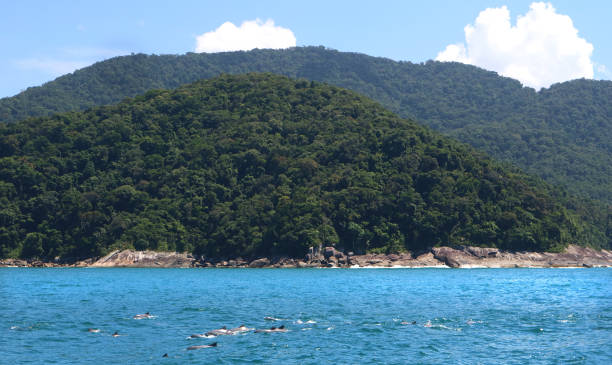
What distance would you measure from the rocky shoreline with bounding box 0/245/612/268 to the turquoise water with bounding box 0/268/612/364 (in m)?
59.4

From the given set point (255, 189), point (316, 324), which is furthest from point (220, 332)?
point (255, 189)

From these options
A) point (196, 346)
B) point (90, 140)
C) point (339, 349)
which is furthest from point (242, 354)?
point (90, 140)

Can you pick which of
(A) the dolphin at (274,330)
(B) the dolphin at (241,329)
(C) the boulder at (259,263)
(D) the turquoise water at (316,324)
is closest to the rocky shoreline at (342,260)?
(C) the boulder at (259,263)

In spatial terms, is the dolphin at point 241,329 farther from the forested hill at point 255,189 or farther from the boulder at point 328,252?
the boulder at point 328,252

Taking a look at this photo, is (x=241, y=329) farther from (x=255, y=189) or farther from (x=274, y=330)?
(x=255, y=189)

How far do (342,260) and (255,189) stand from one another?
126 feet

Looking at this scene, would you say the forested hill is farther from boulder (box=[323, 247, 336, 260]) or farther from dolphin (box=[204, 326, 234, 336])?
dolphin (box=[204, 326, 234, 336])

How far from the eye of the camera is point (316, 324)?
43.9m

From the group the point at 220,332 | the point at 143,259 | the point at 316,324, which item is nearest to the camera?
the point at 220,332

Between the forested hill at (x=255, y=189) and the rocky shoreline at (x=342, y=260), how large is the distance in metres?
2.08

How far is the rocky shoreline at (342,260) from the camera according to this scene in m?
134

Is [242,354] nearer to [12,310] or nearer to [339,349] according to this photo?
[339,349]

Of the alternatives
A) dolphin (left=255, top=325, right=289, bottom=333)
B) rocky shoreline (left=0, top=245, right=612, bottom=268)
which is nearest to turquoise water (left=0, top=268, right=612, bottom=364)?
dolphin (left=255, top=325, right=289, bottom=333)

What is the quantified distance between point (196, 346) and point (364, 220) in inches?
4345
